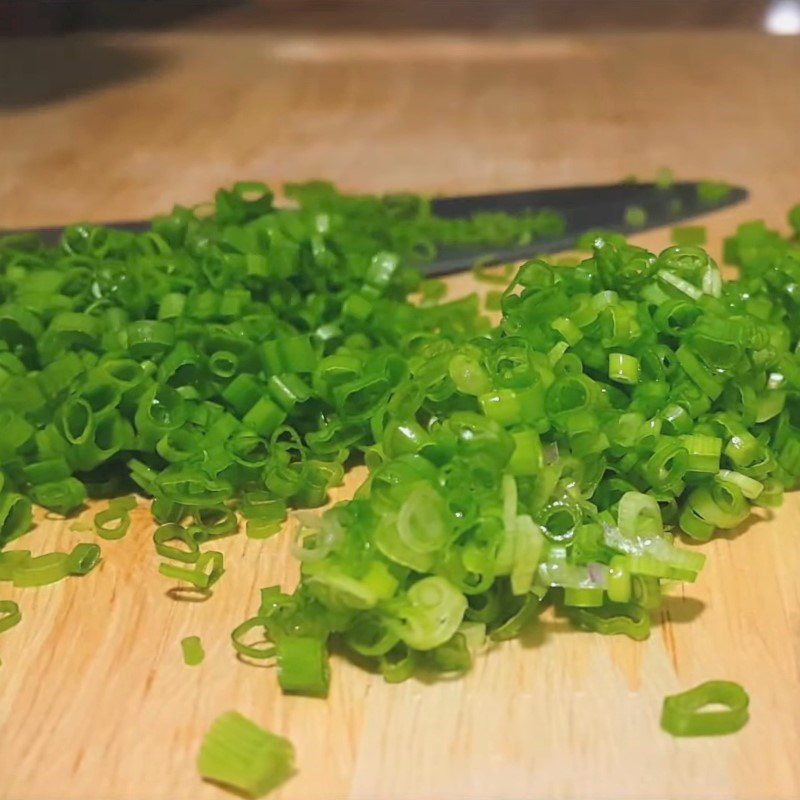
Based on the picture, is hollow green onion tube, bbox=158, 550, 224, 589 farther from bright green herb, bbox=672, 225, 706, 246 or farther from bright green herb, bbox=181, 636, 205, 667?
bright green herb, bbox=672, 225, 706, 246

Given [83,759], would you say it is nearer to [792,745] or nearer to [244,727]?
[244,727]

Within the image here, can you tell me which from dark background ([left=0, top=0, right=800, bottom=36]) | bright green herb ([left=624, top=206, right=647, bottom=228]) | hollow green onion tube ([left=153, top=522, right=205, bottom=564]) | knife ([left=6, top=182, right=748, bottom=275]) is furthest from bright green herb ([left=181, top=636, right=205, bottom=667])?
dark background ([left=0, top=0, right=800, bottom=36])

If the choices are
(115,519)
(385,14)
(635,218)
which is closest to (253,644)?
(115,519)

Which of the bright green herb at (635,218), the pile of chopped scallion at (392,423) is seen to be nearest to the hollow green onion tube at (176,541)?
the pile of chopped scallion at (392,423)

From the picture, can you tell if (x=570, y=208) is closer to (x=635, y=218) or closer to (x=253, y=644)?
(x=635, y=218)

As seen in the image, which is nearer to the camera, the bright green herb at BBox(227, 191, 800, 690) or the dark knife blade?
the bright green herb at BBox(227, 191, 800, 690)

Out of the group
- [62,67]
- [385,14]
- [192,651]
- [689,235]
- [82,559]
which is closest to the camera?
[192,651]

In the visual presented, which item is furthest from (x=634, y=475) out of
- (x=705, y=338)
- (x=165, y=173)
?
(x=165, y=173)
